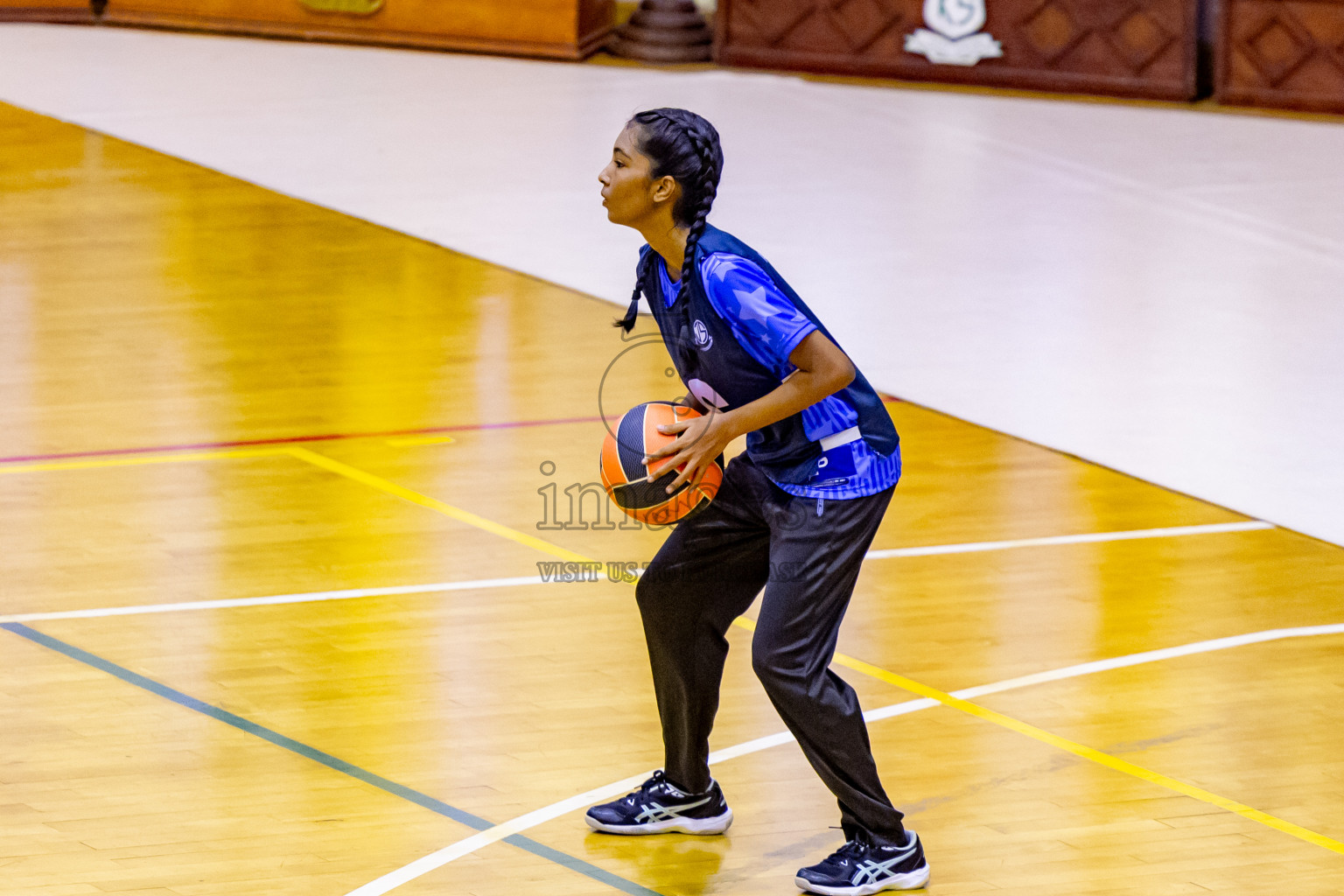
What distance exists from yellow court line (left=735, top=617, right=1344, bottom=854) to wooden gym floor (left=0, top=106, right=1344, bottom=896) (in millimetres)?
13

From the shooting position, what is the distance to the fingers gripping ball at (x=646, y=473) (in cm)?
419

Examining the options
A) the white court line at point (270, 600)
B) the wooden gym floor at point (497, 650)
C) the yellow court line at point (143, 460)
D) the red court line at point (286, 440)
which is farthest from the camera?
the red court line at point (286, 440)

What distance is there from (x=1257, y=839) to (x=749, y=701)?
4.55 feet

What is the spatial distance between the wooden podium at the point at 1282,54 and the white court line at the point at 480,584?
8175mm

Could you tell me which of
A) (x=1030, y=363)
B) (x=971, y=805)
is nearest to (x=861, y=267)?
(x=1030, y=363)

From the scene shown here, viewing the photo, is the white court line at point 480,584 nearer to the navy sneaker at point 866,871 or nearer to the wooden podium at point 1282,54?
the navy sneaker at point 866,871

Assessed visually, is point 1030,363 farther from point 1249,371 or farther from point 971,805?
point 971,805

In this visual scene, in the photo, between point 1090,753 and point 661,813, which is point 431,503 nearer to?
point 661,813

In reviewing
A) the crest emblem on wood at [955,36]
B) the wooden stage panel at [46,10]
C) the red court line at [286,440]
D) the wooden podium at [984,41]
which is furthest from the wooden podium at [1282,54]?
the wooden stage panel at [46,10]

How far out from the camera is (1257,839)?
187 inches

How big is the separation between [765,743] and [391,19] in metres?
12.3

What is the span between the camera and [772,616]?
14.0 ft

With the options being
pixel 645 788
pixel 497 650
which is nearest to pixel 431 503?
pixel 497 650

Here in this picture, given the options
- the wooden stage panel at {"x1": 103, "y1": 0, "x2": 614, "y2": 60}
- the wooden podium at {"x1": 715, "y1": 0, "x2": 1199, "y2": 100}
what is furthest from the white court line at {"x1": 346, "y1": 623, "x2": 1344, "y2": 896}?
the wooden stage panel at {"x1": 103, "y1": 0, "x2": 614, "y2": 60}
